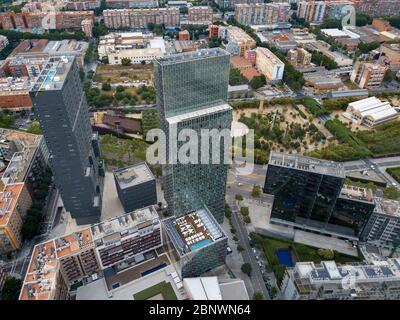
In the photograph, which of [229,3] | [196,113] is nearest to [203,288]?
[196,113]

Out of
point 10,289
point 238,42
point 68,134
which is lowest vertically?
point 10,289

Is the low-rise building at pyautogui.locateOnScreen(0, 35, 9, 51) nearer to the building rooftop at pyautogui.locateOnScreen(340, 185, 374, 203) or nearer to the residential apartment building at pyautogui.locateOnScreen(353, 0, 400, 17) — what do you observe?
the building rooftop at pyautogui.locateOnScreen(340, 185, 374, 203)

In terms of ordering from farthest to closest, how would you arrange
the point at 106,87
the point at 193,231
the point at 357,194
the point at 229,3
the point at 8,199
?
the point at 229,3, the point at 106,87, the point at 8,199, the point at 357,194, the point at 193,231

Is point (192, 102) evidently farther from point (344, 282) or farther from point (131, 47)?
point (131, 47)

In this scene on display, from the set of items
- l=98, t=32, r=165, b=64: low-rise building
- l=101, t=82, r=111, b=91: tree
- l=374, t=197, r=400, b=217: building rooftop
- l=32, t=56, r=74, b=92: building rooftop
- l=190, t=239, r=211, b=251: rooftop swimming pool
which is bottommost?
Answer: l=101, t=82, r=111, b=91: tree

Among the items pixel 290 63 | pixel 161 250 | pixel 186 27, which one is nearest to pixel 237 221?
pixel 161 250

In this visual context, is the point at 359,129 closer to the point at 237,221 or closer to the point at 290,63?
the point at 290,63

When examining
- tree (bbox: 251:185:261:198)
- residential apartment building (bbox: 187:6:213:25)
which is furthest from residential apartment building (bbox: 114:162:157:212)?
residential apartment building (bbox: 187:6:213:25)
